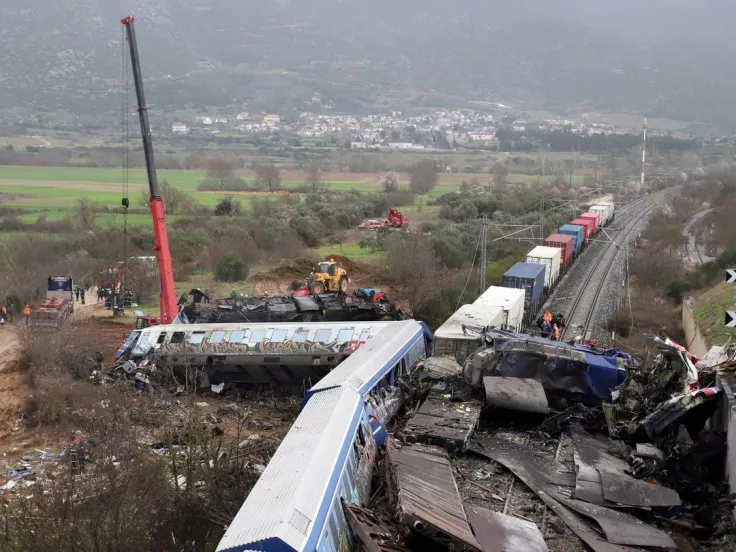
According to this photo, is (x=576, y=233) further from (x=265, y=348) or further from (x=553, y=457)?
(x=553, y=457)

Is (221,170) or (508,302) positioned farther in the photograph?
(221,170)

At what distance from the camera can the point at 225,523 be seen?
37.1 ft

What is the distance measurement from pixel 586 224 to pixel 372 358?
126 feet

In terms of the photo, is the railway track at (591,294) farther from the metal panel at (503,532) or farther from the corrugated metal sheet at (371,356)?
the metal panel at (503,532)

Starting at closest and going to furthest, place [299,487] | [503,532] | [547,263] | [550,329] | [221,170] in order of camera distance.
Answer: [299,487] < [503,532] < [550,329] < [547,263] < [221,170]

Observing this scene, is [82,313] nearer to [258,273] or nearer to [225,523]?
[258,273]

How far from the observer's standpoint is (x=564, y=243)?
41562mm

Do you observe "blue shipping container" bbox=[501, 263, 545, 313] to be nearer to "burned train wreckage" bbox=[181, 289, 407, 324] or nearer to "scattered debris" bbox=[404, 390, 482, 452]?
"burned train wreckage" bbox=[181, 289, 407, 324]

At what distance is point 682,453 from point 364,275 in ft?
106

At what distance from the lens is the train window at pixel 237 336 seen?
22.2 metres

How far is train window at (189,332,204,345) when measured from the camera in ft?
73.5

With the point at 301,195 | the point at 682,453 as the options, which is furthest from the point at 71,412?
the point at 301,195

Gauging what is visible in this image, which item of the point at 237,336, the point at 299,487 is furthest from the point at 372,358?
the point at 299,487

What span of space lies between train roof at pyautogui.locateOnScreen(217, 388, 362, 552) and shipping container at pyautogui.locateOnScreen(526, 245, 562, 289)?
2468cm
